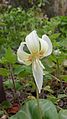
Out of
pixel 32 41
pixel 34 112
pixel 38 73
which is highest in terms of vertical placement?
pixel 32 41

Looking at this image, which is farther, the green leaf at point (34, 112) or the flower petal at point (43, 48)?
the green leaf at point (34, 112)

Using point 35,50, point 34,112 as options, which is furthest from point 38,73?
point 34,112

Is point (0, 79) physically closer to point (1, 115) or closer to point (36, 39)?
point (1, 115)

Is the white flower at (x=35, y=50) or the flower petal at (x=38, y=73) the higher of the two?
the white flower at (x=35, y=50)

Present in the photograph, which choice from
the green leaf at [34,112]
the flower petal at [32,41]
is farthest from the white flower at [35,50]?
the green leaf at [34,112]

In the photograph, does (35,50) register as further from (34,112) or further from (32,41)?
(34,112)

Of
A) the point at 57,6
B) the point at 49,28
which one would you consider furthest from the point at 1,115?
the point at 57,6

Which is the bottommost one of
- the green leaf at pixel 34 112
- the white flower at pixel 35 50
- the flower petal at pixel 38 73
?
the green leaf at pixel 34 112

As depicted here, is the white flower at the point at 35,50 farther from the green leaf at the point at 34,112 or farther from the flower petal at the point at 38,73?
the green leaf at the point at 34,112

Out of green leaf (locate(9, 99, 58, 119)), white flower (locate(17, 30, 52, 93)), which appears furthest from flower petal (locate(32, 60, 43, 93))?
green leaf (locate(9, 99, 58, 119))
